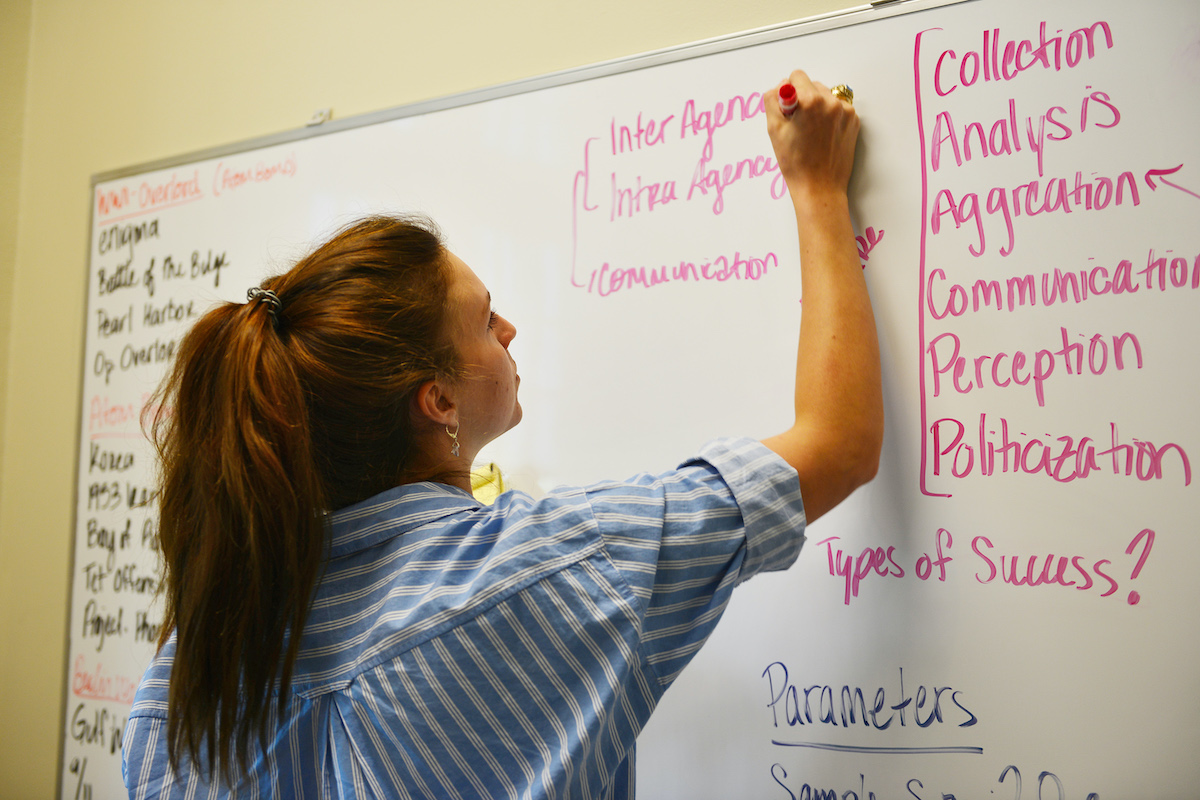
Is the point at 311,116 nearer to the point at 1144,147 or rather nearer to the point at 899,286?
the point at 899,286

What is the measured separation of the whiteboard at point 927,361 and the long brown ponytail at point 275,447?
0.31 metres

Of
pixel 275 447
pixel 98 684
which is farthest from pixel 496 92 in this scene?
pixel 98 684

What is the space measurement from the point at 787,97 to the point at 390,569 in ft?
1.91

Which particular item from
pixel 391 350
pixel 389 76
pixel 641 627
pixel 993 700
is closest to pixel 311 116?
pixel 389 76

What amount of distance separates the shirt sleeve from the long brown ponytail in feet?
0.64

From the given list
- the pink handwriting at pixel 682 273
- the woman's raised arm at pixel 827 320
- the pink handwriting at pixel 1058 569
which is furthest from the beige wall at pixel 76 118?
the pink handwriting at pixel 1058 569

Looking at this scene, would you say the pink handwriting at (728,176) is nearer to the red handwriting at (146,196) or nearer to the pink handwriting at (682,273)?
the pink handwriting at (682,273)

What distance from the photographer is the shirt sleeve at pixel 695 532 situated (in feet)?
1.80

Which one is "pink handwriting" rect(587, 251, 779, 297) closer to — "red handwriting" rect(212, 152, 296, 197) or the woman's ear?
the woman's ear

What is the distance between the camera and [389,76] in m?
1.10

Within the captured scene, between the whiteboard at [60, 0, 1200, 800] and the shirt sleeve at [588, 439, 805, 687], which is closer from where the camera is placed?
the shirt sleeve at [588, 439, 805, 687]

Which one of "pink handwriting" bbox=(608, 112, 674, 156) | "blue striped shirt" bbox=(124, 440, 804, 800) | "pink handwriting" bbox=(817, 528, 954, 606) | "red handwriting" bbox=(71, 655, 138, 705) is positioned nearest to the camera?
"blue striped shirt" bbox=(124, 440, 804, 800)

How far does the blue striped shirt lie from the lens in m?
0.53

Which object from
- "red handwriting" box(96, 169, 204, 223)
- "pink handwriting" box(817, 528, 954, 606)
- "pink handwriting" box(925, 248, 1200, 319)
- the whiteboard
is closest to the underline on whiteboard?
the whiteboard
